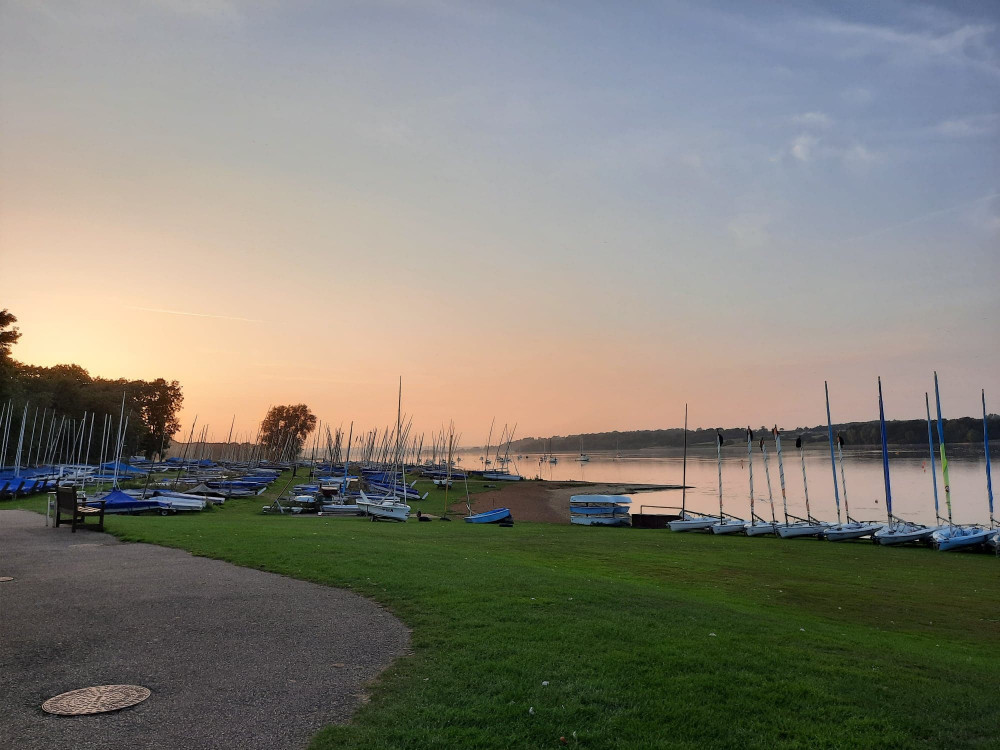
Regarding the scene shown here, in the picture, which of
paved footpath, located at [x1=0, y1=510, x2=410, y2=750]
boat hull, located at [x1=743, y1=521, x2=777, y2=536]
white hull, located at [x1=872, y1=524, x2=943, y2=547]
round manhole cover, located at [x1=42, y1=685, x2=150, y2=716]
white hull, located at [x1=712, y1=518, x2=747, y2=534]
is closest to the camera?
paved footpath, located at [x1=0, y1=510, x2=410, y2=750]

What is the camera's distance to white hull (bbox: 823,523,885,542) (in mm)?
39312

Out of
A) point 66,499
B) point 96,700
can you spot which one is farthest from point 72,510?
point 96,700

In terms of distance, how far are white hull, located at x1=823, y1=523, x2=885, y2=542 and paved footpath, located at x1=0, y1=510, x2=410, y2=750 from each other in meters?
36.6

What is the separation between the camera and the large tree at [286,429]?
146 meters

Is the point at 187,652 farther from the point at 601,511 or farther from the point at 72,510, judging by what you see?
the point at 601,511

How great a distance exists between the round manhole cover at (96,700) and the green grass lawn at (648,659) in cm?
234

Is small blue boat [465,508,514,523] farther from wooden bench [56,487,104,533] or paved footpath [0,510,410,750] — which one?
paved footpath [0,510,410,750]

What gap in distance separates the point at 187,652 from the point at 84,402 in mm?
93169

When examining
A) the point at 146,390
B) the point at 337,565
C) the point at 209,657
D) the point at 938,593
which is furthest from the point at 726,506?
the point at 146,390

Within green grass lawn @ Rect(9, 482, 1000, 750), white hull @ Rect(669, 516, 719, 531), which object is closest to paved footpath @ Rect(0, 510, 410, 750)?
green grass lawn @ Rect(9, 482, 1000, 750)

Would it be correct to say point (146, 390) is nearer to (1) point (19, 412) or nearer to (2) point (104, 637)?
(1) point (19, 412)

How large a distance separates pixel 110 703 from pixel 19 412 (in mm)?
77868

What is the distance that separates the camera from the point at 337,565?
14.5 metres

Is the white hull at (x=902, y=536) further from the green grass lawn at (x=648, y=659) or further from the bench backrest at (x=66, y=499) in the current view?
the bench backrest at (x=66, y=499)
